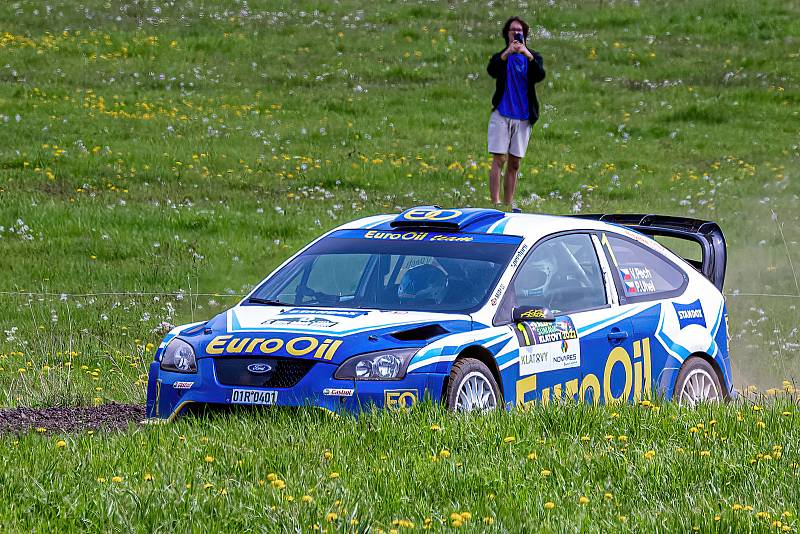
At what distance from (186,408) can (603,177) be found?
12888 millimetres

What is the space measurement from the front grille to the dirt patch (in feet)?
2.32

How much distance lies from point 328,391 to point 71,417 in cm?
196

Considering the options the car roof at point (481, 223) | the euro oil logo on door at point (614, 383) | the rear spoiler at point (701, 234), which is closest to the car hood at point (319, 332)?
the euro oil logo on door at point (614, 383)

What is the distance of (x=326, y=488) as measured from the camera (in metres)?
5.06

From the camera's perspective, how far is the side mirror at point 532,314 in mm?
6965

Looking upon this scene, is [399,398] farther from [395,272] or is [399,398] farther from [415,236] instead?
[415,236]

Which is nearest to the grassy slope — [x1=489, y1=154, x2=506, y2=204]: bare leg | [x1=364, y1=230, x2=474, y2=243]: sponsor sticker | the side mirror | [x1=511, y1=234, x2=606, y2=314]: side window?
the side mirror

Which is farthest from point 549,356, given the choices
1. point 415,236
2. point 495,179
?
Answer: point 495,179

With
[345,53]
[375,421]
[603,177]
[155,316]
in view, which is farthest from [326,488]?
[345,53]

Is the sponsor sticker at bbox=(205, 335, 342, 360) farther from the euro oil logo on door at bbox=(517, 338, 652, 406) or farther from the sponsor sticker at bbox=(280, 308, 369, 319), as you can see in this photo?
the euro oil logo on door at bbox=(517, 338, 652, 406)

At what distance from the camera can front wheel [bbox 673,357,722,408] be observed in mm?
7820

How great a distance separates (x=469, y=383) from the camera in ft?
21.6

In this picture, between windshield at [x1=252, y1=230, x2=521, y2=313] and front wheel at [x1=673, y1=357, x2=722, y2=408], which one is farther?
front wheel at [x1=673, y1=357, x2=722, y2=408]

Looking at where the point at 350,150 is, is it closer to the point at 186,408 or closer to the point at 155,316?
the point at 155,316
